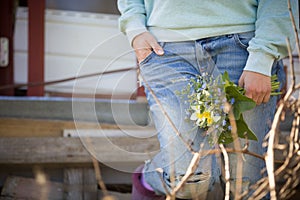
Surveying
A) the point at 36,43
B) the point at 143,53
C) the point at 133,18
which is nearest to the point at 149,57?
the point at 143,53

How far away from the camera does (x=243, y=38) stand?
2.04m

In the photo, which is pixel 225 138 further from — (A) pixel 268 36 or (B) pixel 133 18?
(B) pixel 133 18

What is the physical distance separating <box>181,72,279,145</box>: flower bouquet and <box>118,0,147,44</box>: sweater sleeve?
1.10 feet

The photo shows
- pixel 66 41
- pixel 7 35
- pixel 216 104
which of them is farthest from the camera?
pixel 66 41

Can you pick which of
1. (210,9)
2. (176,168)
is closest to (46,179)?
(176,168)

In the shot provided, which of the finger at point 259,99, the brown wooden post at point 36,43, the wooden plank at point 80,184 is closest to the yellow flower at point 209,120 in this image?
the finger at point 259,99

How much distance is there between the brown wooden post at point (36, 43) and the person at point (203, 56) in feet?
7.69

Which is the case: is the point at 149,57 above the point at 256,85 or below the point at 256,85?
above

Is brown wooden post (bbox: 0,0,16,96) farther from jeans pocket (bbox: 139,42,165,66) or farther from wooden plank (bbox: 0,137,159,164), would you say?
jeans pocket (bbox: 139,42,165,66)

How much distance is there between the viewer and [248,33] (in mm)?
2043

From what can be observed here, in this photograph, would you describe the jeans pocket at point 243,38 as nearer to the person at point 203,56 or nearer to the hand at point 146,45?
the person at point 203,56

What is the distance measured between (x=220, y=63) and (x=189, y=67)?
12 cm

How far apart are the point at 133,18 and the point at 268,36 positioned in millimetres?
544

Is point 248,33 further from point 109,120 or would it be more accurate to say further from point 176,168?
point 109,120
